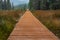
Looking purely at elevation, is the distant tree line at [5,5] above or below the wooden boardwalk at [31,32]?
below

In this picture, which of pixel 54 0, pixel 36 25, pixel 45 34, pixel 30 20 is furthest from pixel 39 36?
pixel 54 0

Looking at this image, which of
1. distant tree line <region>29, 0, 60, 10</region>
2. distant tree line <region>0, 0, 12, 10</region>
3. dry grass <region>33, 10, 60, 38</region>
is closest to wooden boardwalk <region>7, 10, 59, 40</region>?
dry grass <region>33, 10, 60, 38</region>

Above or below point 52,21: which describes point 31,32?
above

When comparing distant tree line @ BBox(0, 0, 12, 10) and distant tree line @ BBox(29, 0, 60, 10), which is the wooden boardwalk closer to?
distant tree line @ BBox(29, 0, 60, 10)

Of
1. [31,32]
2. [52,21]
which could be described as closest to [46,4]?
[52,21]

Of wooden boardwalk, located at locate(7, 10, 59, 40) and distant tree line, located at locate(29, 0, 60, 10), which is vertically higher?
wooden boardwalk, located at locate(7, 10, 59, 40)

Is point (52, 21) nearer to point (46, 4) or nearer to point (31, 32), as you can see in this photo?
point (31, 32)

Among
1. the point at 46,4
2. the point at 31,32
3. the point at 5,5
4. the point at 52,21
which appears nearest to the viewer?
the point at 31,32

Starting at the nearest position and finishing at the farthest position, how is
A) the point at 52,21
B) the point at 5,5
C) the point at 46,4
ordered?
the point at 52,21 → the point at 46,4 → the point at 5,5

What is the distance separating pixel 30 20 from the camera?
5926 mm

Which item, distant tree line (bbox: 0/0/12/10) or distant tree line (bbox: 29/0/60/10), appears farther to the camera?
distant tree line (bbox: 0/0/12/10)

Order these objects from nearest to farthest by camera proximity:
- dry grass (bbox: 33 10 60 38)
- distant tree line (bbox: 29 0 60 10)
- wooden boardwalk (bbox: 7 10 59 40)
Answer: wooden boardwalk (bbox: 7 10 59 40), dry grass (bbox: 33 10 60 38), distant tree line (bbox: 29 0 60 10)

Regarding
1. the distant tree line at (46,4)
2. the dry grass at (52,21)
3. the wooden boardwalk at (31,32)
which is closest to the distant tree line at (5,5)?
the distant tree line at (46,4)

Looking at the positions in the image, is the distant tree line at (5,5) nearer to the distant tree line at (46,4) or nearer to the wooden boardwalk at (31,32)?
the distant tree line at (46,4)
